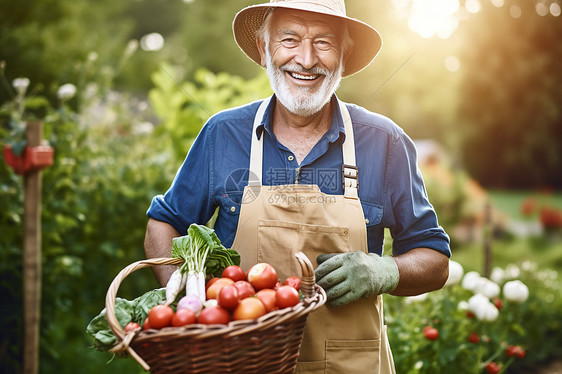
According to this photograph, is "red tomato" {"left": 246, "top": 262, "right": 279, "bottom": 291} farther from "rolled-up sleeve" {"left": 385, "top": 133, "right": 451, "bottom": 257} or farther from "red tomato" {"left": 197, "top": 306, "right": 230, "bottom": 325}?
"rolled-up sleeve" {"left": 385, "top": 133, "right": 451, "bottom": 257}

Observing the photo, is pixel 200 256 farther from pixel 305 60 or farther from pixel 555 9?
pixel 555 9

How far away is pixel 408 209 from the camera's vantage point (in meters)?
2.05

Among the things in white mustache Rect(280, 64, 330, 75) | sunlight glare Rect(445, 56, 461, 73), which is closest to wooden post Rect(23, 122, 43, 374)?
white mustache Rect(280, 64, 330, 75)

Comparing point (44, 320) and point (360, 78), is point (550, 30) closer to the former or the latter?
point (360, 78)

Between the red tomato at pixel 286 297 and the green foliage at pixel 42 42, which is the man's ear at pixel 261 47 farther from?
the green foliage at pixel 42 42

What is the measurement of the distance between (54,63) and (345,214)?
8.87 metres

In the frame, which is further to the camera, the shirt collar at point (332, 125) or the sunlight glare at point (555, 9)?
the sunlight glare at point (555, 9)

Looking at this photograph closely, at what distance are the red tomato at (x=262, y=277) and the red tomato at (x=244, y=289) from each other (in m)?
0.03

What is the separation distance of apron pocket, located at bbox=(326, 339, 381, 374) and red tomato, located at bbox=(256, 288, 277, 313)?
17.5 inches

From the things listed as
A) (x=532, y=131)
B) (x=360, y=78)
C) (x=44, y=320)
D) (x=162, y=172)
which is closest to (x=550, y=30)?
(x=532, y=131)

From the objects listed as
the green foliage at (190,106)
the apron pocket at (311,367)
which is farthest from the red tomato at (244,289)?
the green foliage at (190,106)

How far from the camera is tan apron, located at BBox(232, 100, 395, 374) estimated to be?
1.90 m

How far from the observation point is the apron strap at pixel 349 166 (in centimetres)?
199

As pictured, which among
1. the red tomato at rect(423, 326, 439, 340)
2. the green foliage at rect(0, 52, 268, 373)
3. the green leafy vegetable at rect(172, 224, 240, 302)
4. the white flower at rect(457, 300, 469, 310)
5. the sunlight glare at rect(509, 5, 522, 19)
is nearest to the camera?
the green leafy vegetable at rect(172, 224, 240, 302)
